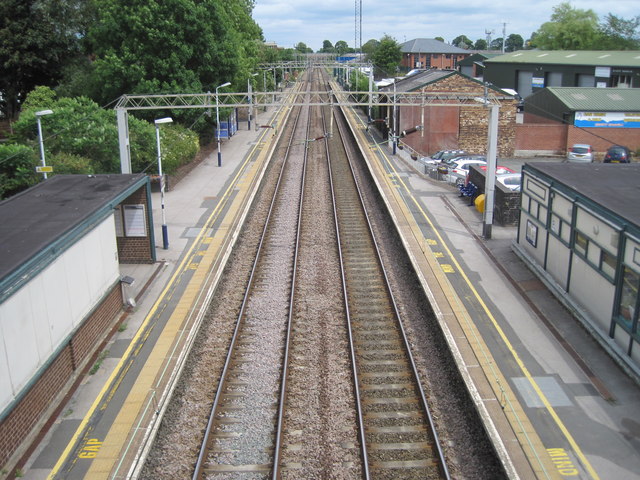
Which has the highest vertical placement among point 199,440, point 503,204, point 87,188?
point 87,188

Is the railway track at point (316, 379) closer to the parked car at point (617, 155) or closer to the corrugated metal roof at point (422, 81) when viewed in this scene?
the corrugated metal roof at point (422, 81)

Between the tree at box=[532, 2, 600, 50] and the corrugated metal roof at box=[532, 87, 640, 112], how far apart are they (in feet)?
167

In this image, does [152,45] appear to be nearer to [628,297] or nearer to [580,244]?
[580,244]

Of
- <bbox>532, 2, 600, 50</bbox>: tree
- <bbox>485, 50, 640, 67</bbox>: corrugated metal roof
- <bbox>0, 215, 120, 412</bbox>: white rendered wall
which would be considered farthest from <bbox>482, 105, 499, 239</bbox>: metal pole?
<bbox>532, 2, 600, 50</bbox>: tree

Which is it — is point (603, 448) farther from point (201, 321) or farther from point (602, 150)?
point (602, 150)

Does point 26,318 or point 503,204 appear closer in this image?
point 26,318

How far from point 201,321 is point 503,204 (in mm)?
12474

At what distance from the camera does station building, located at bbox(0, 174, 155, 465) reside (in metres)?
9.64

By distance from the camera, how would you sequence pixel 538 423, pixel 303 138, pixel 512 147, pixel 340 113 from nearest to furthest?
1. pixel 538 423
2. pixel 512 147
3. pixel 303 138
4. pixel 340 113

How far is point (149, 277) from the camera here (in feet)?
57.1

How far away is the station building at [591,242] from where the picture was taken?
468 inches

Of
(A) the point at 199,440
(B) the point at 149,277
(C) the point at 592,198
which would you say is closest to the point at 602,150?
(C) the point at 592,198

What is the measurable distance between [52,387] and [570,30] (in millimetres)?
96810

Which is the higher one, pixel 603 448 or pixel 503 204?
pixel 503 204
